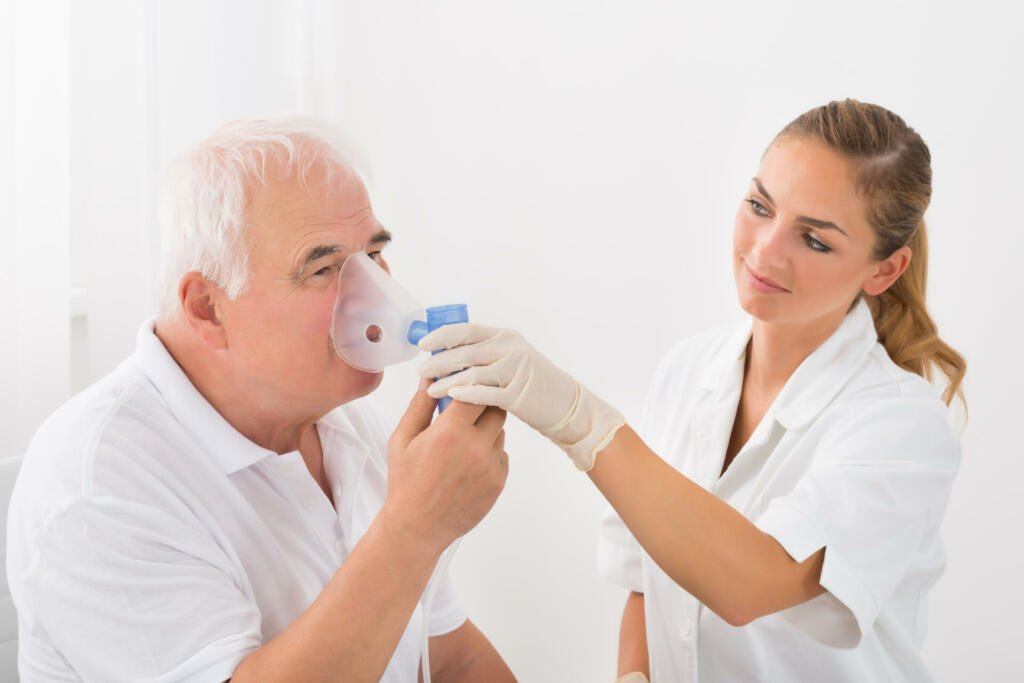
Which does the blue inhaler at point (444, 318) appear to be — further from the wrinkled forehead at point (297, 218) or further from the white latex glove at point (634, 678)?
the white latex glove at point (634, 678)

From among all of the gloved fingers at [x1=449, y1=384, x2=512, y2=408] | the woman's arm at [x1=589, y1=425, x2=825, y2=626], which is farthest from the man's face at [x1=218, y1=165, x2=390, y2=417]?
the woman's arm at [x1=589, y1=425, x2=825, y2=626]

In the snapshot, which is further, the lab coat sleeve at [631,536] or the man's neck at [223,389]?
the lab coat sleeve at [631,536]

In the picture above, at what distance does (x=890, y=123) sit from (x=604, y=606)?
4.95ft

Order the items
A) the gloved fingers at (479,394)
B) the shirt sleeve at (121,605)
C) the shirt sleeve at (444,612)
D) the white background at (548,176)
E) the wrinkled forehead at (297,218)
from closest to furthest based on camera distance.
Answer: the shirt sleeve at (121,605) < the gloved fingers at (479,394) < the wrinkled forehead at (297,218) < the shirt sleeve at (444,612) < the white background at (548,176)

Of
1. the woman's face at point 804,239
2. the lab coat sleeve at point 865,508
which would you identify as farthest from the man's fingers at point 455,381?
the woman's face at point 804,239

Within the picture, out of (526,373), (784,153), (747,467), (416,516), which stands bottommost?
(747,467)

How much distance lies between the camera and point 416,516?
120cm

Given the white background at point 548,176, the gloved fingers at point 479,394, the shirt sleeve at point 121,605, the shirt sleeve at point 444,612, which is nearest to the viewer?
the shirt sleeve at point 121,605

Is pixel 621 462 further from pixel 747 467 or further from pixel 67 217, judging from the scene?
pixel 67 217

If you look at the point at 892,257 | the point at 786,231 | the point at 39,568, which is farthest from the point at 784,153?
the point at 39,568

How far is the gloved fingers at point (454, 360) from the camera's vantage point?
1252 mm

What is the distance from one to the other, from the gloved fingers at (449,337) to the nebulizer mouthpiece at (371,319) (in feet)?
0.25

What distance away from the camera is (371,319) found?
1341mm

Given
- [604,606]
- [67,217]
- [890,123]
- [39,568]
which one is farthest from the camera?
[604,606]
